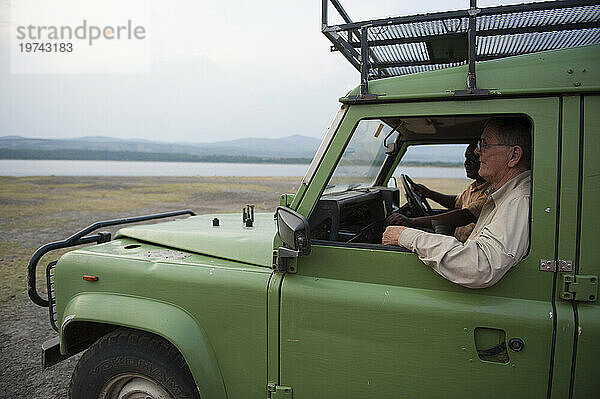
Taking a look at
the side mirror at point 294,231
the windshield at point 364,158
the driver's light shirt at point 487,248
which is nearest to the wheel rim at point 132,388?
the side mirror at point 294,231

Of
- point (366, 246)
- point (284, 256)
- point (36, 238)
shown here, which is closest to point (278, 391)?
point (284, 256)

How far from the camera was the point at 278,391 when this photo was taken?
2.29 m

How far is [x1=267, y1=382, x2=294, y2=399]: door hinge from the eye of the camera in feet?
7.48

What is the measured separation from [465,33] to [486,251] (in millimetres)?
1175

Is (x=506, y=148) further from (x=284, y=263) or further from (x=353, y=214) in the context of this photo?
(x=284, y=263)

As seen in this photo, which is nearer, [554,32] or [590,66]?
[590,66]

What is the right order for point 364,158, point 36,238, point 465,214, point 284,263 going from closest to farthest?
1. point 284,263
2. point 465,214
3. point 364,158
4. point 36,238

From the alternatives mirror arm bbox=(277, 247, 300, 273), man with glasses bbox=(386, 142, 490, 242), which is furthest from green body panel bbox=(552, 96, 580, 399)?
mirror arm bbox=(277, 247, 300, 273)

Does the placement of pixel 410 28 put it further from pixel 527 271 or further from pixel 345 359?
pixel 345 359

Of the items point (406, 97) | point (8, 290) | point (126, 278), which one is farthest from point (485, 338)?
point (8, 290)

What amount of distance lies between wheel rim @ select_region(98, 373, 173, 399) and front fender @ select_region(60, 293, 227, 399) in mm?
357

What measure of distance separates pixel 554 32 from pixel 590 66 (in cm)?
62

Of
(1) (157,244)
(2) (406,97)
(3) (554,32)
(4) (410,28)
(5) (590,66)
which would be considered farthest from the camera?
(1) (157,244)

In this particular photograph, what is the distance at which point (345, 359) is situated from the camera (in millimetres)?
2193
